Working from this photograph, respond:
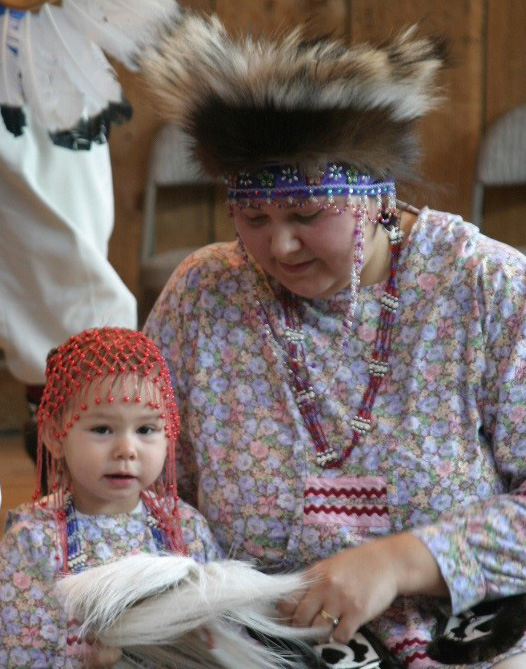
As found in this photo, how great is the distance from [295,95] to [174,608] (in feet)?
2.15

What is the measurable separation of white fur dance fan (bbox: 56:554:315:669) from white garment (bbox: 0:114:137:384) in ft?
3.36

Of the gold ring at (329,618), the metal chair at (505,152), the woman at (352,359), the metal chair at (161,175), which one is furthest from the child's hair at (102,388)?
the metal chair at (505,152)

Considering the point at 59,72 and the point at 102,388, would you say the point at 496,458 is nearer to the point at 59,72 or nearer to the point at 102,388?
the point at 102,388

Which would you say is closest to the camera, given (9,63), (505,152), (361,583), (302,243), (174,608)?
(174,608)

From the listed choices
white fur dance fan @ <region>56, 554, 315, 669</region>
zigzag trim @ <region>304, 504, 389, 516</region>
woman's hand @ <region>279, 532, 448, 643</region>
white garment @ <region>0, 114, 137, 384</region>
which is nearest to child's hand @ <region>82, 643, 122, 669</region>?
white fur dance fan @ <region>56, 554, 315, 669</region>

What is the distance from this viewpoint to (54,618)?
1449mm

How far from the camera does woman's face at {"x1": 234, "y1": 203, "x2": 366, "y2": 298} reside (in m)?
1.53

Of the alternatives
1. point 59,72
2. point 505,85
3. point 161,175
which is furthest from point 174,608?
point 505,85

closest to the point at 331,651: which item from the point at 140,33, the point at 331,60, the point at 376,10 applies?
the point at 331,60

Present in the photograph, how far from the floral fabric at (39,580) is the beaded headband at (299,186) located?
0.47 meters

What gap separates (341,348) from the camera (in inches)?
64.0

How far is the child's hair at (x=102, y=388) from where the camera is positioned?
1480 mm

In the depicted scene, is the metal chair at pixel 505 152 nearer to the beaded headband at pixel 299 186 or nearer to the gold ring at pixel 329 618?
the beaded headband at pixel 299 186

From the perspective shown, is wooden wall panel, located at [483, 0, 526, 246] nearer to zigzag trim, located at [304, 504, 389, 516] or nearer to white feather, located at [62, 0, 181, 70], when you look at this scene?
white feather, located at [62, 0, 181, 70]
